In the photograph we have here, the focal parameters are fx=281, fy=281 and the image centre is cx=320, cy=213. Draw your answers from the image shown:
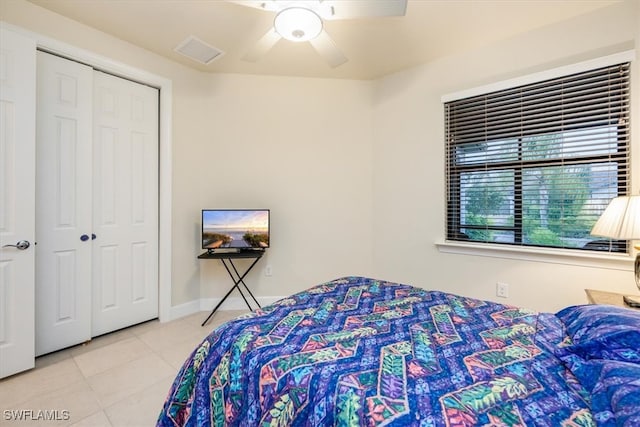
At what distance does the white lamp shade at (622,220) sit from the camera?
5.06 feet

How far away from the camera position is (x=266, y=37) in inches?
74.0

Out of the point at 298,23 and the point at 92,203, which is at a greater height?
the point at 298,23

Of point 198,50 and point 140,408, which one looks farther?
point 198,50

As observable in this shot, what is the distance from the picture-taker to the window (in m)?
2.10

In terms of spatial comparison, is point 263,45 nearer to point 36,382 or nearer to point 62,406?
point 62,406

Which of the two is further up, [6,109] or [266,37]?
[266,37]

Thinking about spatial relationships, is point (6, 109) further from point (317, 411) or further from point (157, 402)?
point (317, 411)

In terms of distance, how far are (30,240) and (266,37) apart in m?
2.19

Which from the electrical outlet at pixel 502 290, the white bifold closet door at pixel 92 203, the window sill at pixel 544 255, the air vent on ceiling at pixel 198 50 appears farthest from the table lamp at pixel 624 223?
the white bifold closet door at pixel 92 203

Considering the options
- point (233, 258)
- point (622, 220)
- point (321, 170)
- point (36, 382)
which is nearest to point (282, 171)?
point (321, 170)

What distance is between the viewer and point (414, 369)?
0.96 meters

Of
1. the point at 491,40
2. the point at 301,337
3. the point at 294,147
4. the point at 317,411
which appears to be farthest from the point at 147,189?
the point at 491,40

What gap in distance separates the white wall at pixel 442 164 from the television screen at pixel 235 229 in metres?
1.33

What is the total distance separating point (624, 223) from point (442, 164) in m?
1.45
